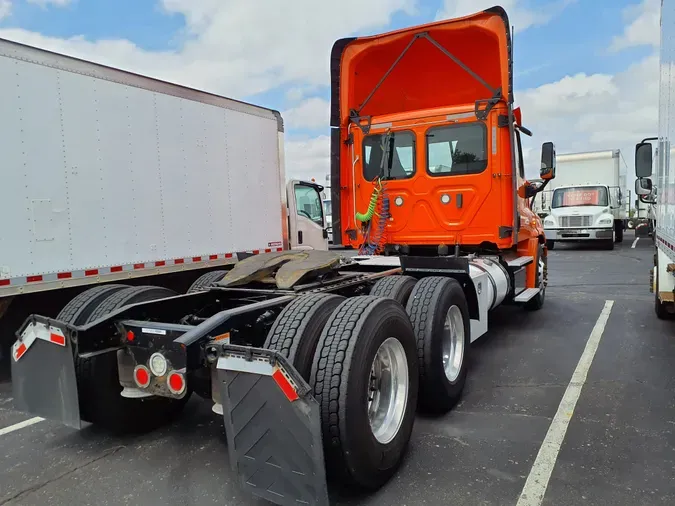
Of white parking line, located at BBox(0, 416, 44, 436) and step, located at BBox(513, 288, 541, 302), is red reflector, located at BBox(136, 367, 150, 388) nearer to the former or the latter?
white parking line, located at BBox(0, 416, 44, 436)

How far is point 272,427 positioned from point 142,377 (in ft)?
3.49

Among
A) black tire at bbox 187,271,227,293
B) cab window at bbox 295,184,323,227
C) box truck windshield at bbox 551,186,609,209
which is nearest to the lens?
black tire at bbox 187,271,227,293

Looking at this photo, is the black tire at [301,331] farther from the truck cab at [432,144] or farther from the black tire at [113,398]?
the truck cab at [432,144]

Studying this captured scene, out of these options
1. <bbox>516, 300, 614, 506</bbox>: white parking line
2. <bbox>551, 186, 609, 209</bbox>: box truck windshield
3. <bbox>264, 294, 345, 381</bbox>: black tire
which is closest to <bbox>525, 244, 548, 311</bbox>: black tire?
<bbox>516, 300, 614, 506</bbox>: white parking line

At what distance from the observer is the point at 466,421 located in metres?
3.95

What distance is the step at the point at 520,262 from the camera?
21.6 feet

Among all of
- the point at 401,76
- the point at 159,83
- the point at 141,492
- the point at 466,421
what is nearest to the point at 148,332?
the point at 141,492

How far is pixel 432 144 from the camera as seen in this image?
645 centimetres

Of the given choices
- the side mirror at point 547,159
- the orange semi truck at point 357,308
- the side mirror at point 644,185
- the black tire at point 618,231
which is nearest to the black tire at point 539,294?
the orange semi truck at point 357,308

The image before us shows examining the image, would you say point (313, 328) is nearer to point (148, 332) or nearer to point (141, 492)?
point (148, 332)

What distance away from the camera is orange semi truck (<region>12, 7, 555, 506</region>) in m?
2.61

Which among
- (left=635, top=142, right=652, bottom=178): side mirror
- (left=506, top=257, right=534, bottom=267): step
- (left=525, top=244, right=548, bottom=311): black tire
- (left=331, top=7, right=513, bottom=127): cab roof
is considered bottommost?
(left=525, top=244, right=548, bottom=311): black tire

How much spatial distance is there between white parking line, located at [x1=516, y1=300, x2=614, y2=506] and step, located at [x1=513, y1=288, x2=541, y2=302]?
39.2 inches

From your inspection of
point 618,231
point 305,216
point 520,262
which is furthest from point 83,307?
point 618,231
